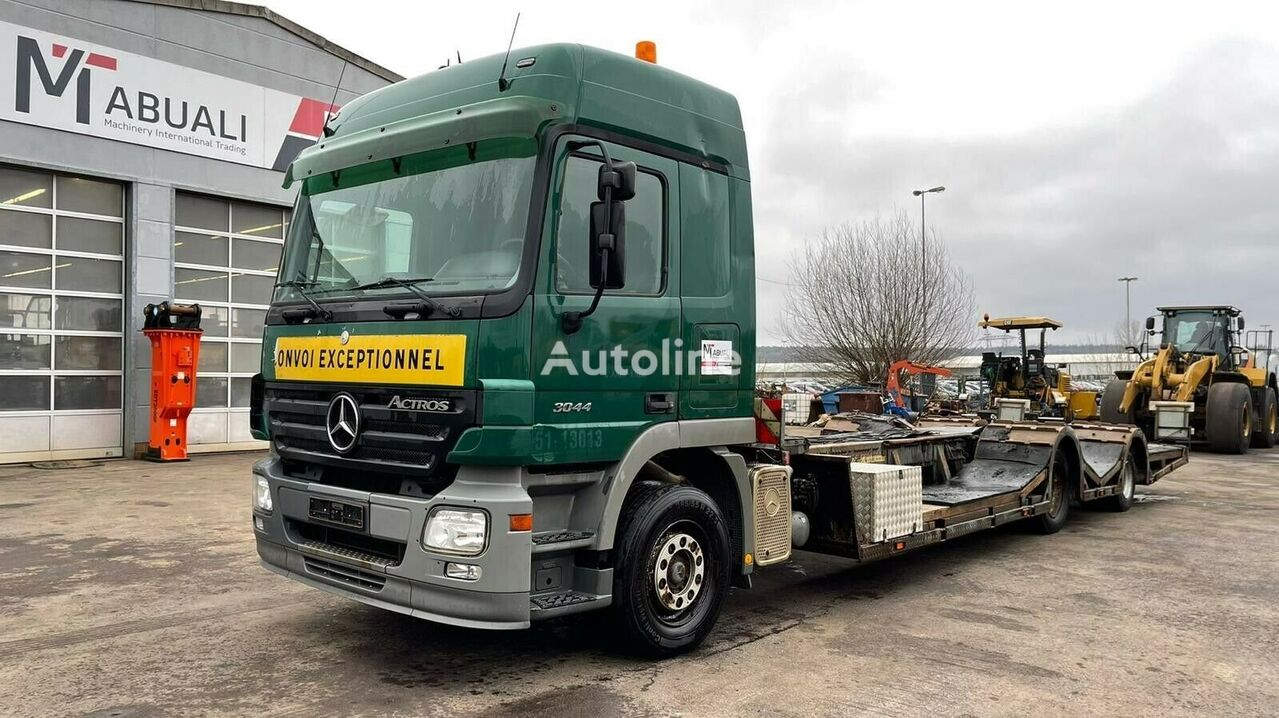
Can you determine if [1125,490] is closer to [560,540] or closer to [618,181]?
[560,540]

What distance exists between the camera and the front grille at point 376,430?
4.19 m

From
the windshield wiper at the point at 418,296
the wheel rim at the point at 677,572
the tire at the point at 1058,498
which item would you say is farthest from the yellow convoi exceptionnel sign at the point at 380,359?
the tire at the point at 1058,498

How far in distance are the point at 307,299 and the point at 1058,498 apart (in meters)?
7.26

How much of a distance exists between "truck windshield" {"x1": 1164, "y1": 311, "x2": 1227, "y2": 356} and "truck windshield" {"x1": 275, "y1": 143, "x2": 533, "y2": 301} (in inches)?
738

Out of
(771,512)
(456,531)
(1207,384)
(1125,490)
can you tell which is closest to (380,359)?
(456,531)

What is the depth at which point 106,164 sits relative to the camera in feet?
45.1

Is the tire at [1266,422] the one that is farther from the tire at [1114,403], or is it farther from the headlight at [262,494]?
the headlight at [262,494]

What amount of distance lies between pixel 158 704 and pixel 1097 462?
29.7ft

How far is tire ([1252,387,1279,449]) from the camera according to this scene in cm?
1866

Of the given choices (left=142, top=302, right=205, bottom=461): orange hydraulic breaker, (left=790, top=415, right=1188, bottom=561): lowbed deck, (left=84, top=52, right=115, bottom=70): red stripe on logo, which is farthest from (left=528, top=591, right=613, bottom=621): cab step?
(left=84, top=52, right=115, bottom=70): red stripe on logo

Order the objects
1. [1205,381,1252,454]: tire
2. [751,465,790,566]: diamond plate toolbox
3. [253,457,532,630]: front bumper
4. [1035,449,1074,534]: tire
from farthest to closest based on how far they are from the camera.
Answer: [1205,381,1252,454]: tire
[1035,449,1074,534]: tire
[751,465,790,566]: diamond plate toolbox
[253,457,532,630]: front bumper

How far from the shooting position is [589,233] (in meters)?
4.45

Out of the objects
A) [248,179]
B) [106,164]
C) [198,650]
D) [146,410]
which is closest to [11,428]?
[146,410]

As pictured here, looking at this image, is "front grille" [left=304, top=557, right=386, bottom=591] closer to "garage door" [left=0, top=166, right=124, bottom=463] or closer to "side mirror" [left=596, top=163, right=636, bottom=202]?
"side mirror" [left=596, top=163, right=636, bottom=202]
